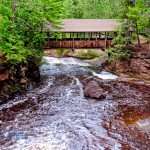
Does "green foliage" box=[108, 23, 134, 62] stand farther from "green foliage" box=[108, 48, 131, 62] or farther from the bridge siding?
the bridge siding

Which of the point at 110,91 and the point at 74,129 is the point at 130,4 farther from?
the point at 74,129

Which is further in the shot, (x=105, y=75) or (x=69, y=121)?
(x=105, y=75)

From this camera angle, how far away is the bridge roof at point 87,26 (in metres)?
32.4

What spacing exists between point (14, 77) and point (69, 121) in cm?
930

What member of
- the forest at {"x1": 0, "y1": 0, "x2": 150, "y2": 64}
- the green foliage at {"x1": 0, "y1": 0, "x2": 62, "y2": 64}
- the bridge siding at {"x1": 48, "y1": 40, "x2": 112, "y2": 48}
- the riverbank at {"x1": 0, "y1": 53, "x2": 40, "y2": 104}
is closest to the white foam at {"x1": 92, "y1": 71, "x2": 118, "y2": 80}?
the bridge siding at {"x1": 48, "y1": 40, "x2": 112, "y2": 48}

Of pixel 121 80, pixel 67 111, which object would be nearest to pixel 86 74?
pixel 121 80

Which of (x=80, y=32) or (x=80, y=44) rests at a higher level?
(x=80, y=32)

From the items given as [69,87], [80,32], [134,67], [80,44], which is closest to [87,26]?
[80,32]

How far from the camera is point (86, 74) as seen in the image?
101ft

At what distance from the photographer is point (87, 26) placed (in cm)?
3388

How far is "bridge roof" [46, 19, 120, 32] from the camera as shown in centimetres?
3241

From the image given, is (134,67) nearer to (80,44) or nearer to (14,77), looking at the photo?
(80,44)

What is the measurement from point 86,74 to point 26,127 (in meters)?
15.8

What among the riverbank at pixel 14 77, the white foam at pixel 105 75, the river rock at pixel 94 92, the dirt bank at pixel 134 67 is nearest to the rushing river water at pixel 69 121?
the river rock at pixel 94 92
